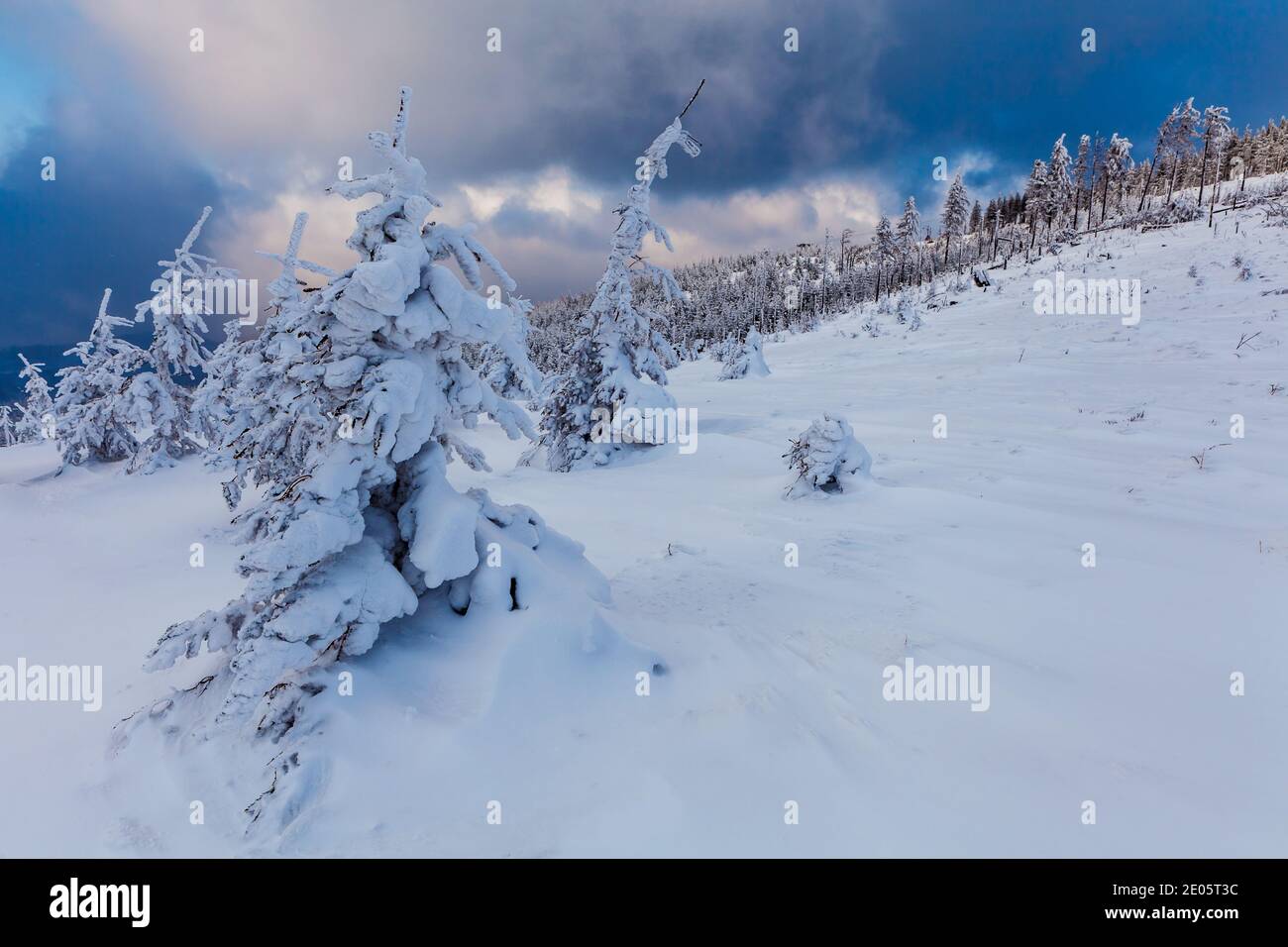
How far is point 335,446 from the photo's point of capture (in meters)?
4.67

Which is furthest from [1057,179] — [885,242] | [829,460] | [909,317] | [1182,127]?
[829,460]

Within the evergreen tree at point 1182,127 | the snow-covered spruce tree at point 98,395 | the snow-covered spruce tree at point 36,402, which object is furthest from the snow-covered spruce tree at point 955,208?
the snow-covered spruce tree at point 36,402

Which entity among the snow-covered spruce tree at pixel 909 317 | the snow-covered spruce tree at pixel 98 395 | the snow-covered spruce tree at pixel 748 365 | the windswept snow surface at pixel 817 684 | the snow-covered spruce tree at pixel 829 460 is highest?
the snow-covered spruce tree at pixel 909 317

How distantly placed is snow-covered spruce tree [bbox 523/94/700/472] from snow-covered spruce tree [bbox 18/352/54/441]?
17.4 m

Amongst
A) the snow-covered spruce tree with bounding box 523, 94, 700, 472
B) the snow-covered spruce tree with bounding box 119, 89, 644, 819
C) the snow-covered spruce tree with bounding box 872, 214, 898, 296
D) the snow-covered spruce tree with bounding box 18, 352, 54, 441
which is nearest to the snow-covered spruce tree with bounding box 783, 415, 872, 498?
the snow-covered spruce tree with bounding box 119, 89, 644, 819

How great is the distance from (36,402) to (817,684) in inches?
1860

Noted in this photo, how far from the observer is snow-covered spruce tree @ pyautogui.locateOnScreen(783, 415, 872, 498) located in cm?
964

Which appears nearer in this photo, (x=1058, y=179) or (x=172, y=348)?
(x=172, y=348)

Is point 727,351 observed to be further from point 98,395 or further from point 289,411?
point 289,411

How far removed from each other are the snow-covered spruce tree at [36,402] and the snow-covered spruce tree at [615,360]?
686 inches

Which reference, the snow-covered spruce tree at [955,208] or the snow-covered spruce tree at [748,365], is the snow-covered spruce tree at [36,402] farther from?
the snow-covered spruce tree at [955,208]

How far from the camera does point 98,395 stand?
19.7 metres

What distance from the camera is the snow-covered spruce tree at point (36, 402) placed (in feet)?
70.1
